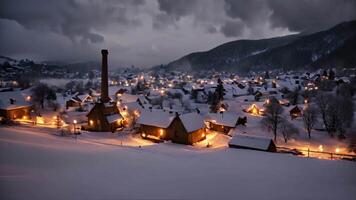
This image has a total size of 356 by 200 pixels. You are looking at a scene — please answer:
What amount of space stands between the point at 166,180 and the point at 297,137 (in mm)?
37127

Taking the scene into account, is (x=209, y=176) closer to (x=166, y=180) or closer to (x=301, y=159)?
(x=166, y=180)

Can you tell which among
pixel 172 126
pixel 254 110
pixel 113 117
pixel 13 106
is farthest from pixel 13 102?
pixel 254 110

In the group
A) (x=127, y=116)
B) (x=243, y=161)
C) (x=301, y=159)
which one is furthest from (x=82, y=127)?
(x=301, y=159)

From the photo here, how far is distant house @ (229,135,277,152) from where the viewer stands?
2911 centimetres

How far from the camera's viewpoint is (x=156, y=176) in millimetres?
15656

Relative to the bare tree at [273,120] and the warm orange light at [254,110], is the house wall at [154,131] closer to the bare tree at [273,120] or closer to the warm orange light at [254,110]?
the bare tree at [273,120]

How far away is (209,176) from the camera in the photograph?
1612cm

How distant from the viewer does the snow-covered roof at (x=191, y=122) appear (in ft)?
130

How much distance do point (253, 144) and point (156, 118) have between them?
19185mm

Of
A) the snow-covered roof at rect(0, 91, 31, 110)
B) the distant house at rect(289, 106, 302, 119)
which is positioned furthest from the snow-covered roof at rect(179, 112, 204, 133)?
the snow-covered roof at rect(0, 91, 31, 110)

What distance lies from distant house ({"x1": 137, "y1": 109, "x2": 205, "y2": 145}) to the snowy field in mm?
17372

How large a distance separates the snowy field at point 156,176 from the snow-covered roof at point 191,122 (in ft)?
56.2

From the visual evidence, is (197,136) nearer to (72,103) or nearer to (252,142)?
(252,142)

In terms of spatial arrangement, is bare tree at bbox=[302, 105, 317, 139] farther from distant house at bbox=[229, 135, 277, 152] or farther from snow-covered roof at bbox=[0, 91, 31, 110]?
snow-covered roof at bbox=[0, 91, 31, 110]
